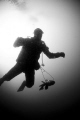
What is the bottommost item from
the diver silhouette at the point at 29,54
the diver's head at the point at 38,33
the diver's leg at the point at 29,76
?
the diver's leg at the point at 29,76


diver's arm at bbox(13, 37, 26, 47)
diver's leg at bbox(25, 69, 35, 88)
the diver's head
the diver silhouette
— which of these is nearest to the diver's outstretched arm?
diver's arm at bbox(13, 37, 26, 47)

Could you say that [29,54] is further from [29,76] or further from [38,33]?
[29,76]

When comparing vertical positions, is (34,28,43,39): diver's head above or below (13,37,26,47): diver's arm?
above

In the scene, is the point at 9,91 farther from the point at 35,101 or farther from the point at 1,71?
the point at 35,101

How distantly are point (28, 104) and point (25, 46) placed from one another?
40.7m

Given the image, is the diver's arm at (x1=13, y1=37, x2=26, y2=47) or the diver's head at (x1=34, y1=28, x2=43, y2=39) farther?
the diver's head at (x1=34, y1=28, x2=43, y2=39)

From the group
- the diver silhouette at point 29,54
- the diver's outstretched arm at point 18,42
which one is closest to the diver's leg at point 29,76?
the diver silhouette at point 29,54

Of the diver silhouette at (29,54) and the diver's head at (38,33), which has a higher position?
the diver's head at (38,33)

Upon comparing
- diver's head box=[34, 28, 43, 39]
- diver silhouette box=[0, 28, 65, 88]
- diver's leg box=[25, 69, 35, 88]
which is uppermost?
diver's head box=[34, 28, 43, 39]

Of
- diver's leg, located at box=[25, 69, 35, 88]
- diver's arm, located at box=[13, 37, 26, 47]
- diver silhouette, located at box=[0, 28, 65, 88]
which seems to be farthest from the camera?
diver's leg, located at box=[25, 69, 35, 88]

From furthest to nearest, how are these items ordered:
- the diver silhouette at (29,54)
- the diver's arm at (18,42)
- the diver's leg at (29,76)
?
the diver's leg at (29,76) < the diver silhouette at (29,54) < the diver's arm at (18,42)

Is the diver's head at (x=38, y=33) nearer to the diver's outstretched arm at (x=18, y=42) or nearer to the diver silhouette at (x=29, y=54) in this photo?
the diver silhouette at (x=29, y=54)

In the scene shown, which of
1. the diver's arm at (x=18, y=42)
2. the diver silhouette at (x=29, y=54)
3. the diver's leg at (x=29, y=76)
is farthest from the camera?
the diver's leg at (x=29, y=76)

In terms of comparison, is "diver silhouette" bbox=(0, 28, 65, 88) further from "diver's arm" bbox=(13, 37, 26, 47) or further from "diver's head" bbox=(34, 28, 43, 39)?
"diver's arm" bbox=(13, 37, 26, 47)
